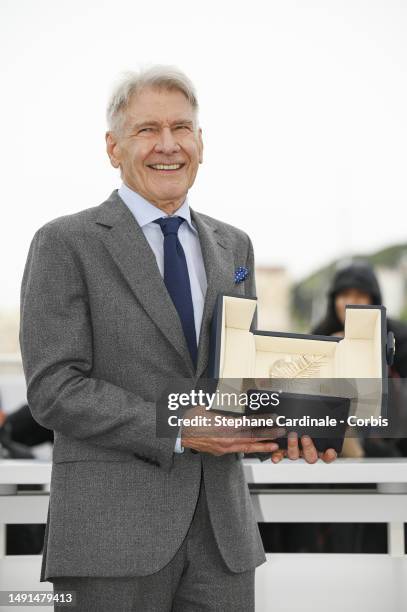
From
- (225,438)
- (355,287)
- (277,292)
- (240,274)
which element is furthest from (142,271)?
(277,292)

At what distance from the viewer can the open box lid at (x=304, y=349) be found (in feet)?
4.34

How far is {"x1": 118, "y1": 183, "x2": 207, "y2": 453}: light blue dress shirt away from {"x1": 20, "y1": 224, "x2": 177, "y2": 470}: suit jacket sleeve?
6.6 inches

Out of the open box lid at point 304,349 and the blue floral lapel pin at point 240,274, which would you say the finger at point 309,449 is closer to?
the open box lid at point 304,349

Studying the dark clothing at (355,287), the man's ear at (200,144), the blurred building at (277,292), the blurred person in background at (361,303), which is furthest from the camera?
the blurred building at (277,292)

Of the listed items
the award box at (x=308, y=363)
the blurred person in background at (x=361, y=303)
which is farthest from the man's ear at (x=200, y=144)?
the blurred person in background at (x=361, y=303)

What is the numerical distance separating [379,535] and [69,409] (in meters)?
1.88

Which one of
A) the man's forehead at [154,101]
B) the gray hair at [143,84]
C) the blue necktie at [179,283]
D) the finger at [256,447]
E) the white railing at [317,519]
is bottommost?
the white railing at [317,519]

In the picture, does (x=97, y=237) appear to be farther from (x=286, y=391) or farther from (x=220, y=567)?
(x=220, y=567)

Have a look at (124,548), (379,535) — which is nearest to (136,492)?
(124,548)

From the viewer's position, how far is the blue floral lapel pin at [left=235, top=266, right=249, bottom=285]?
4.72 feet

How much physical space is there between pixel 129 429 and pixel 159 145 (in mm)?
499

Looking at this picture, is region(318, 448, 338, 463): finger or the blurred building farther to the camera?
the blurred building

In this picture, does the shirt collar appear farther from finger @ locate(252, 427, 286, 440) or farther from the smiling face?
finger @ locate(252, 427, 286, 440)

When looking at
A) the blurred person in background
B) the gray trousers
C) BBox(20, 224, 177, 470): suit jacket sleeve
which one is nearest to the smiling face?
BBox(20, 224, 177, 470): suit jacket sleeve
